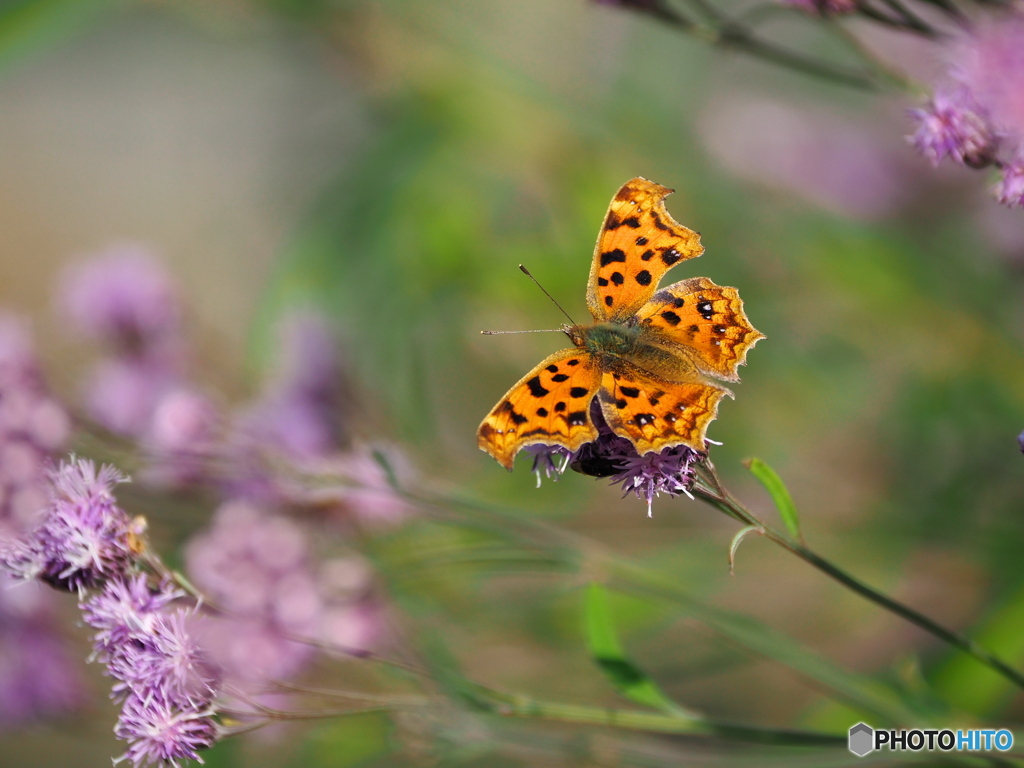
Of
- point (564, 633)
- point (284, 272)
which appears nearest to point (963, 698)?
point (564, 633)

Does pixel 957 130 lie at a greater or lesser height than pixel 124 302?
lesser

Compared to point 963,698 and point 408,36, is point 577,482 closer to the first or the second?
point 963,698

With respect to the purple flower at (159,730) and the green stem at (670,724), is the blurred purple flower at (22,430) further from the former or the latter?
the green stem at (670,724)

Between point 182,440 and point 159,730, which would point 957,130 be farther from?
point 182,440

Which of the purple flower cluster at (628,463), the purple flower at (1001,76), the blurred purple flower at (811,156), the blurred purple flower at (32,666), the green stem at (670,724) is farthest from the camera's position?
the blurred purple flower at (811,156)

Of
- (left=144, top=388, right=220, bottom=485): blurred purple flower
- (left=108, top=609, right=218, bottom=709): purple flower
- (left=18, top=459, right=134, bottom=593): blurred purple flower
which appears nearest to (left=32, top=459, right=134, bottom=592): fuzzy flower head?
(left=18, top=459, right=134, bottom=593): blurred purple flower

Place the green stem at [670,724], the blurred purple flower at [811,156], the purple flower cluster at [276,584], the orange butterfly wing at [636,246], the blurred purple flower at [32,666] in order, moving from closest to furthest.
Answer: the green stem at [670,724], the orange butterfly wing at [636,246], the purple flower cluster at [276,584], the blurred purple flower at [32,666], the blurred purple flower at [811,156]

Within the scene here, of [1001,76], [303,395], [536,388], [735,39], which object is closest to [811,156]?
[735,39]

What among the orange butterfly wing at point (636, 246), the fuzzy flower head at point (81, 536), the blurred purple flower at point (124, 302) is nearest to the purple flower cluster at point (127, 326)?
the blurred purple flower at point (124, 302)
